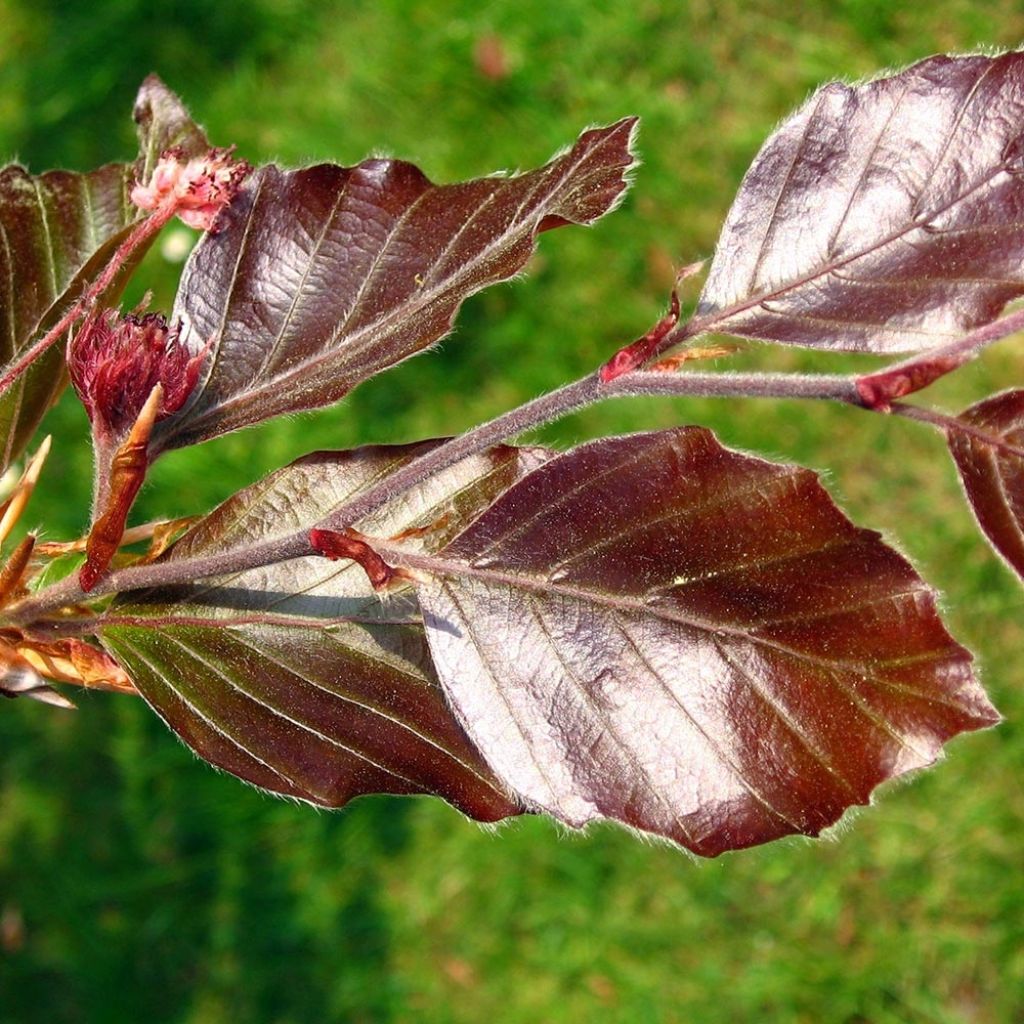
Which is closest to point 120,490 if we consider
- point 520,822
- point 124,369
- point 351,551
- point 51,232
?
point 124,369

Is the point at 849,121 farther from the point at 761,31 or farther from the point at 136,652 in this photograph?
the point at 761,31

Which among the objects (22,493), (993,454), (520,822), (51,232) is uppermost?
(51,232)

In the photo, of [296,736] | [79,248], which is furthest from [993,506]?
[79,248]

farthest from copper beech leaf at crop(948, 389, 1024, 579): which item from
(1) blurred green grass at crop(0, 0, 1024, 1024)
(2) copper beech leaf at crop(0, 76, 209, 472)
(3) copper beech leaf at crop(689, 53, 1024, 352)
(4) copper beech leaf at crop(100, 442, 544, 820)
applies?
(1) blurred green grass at crop(0, 0, 1024, 1024)

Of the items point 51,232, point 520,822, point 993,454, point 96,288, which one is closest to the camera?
point 993,454

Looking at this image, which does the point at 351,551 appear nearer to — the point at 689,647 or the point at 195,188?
the point at 689,647

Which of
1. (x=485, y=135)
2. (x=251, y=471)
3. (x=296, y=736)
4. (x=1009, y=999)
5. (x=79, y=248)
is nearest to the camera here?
(x=296, y=736)

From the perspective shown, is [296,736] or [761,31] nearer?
[296,736]
